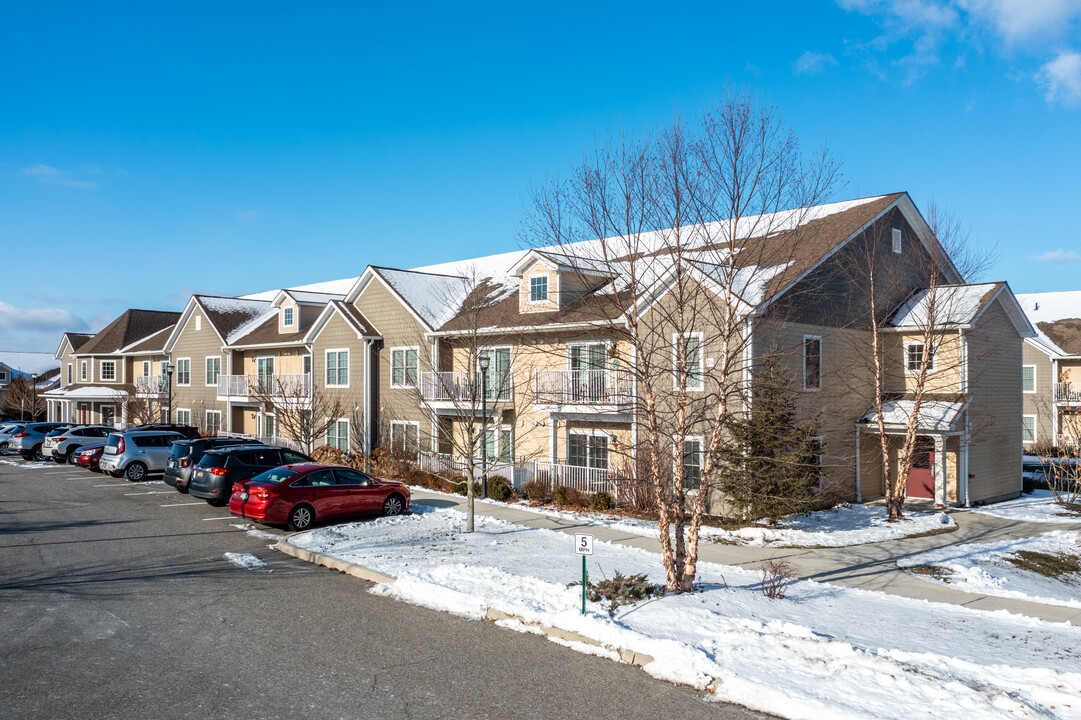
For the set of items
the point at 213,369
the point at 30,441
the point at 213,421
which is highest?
the point at 213,369

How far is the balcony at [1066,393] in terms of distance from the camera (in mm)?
35906

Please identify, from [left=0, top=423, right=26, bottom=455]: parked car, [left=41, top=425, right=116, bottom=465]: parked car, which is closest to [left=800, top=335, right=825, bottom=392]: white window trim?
[left=41, top=425, right=116, bottom=465]: parked car

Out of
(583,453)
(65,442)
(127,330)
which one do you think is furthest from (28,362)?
(583,453)

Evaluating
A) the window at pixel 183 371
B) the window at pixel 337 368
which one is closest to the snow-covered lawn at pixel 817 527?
the window at pixel 337 368

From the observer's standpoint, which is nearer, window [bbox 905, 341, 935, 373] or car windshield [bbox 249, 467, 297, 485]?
car windshield [bbox 249, 467, 297, 485]

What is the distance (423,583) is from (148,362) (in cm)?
4447

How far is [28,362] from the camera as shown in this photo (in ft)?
301

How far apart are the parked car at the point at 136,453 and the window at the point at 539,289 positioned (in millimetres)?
13618

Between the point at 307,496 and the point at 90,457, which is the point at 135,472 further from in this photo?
the point at 307,496

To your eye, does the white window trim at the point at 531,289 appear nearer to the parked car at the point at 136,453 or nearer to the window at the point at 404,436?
the window at the point at 404,436

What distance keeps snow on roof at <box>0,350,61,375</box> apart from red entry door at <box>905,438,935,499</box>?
300 ft

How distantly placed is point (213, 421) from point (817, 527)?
32.9 metres

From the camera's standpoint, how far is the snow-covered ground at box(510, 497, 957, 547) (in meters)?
17.4

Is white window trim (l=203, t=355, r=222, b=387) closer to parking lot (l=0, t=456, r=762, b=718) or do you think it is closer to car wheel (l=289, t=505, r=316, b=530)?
car wheel (l=289, t=505, r=316, b=530)
